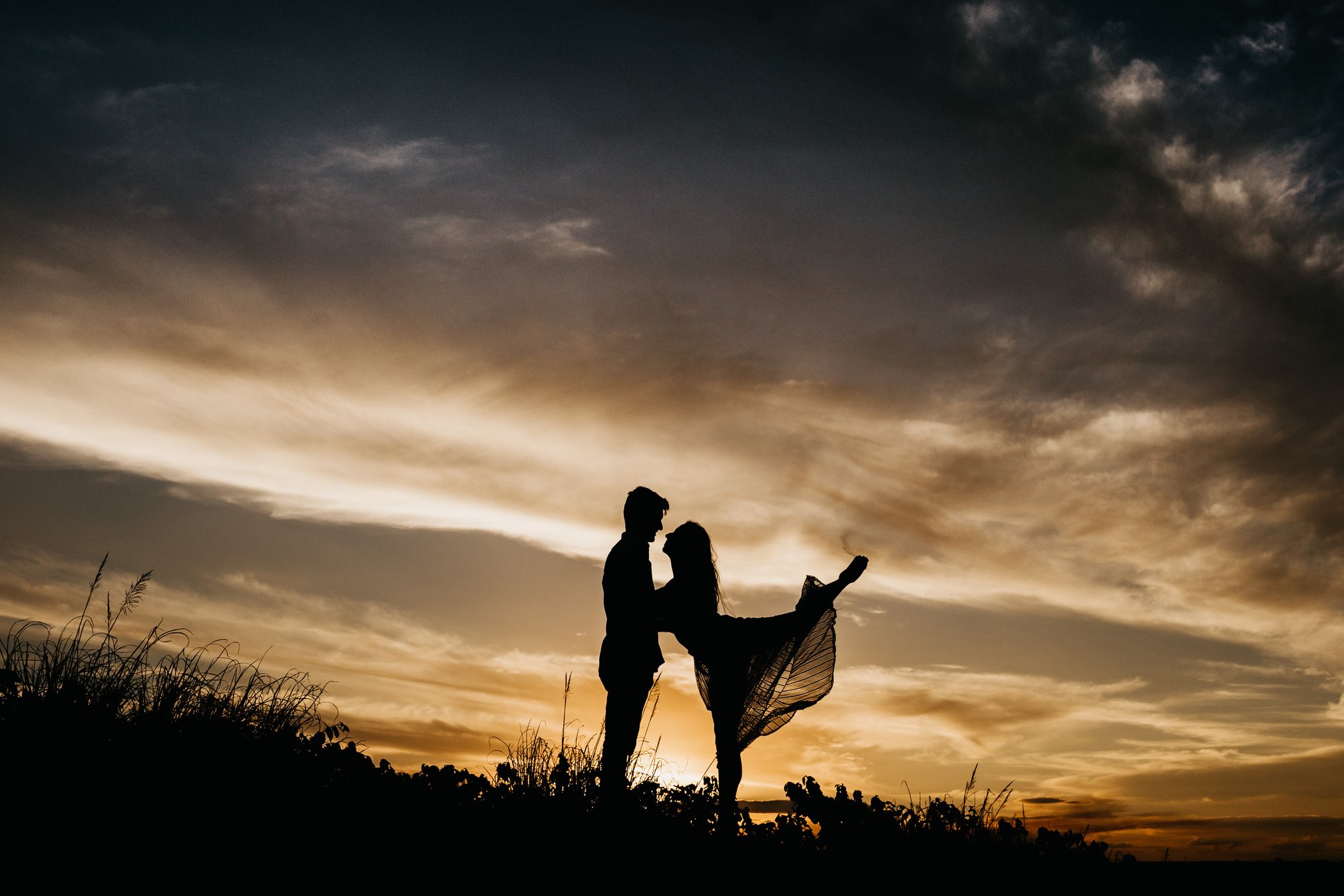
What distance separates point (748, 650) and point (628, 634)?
1254 mm

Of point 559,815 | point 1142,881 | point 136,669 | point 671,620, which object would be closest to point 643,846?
point 559,815

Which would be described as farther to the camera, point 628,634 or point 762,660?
point 762,660

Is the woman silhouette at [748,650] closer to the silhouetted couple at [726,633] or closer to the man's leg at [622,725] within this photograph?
the silhouetted couple at [726,633]

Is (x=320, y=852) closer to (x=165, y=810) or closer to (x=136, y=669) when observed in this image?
(x=165, y=810)

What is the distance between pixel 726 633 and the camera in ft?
26.8

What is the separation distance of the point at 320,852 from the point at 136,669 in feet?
8.29

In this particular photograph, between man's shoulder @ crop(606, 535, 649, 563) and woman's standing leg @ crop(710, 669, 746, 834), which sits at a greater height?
man's shoulder @ crop(606, 535, 649, 563)

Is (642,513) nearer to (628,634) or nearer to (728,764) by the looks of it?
(628,634)

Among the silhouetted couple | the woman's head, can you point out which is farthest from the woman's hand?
the woman's head

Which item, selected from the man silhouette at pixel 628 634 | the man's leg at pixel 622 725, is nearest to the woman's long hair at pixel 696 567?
the man silhouette at pixel 628 634

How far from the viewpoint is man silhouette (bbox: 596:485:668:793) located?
289 inches

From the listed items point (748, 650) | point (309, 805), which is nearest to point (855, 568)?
point (748, 650)

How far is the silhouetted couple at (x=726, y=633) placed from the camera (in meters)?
7.66

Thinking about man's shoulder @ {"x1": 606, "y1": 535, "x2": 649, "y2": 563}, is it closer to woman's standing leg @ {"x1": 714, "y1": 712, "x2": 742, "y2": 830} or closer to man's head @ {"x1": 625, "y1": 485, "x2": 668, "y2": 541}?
man's head @ {"x1": 625, "y1": 485, "x2": 668, "y2": 541}
